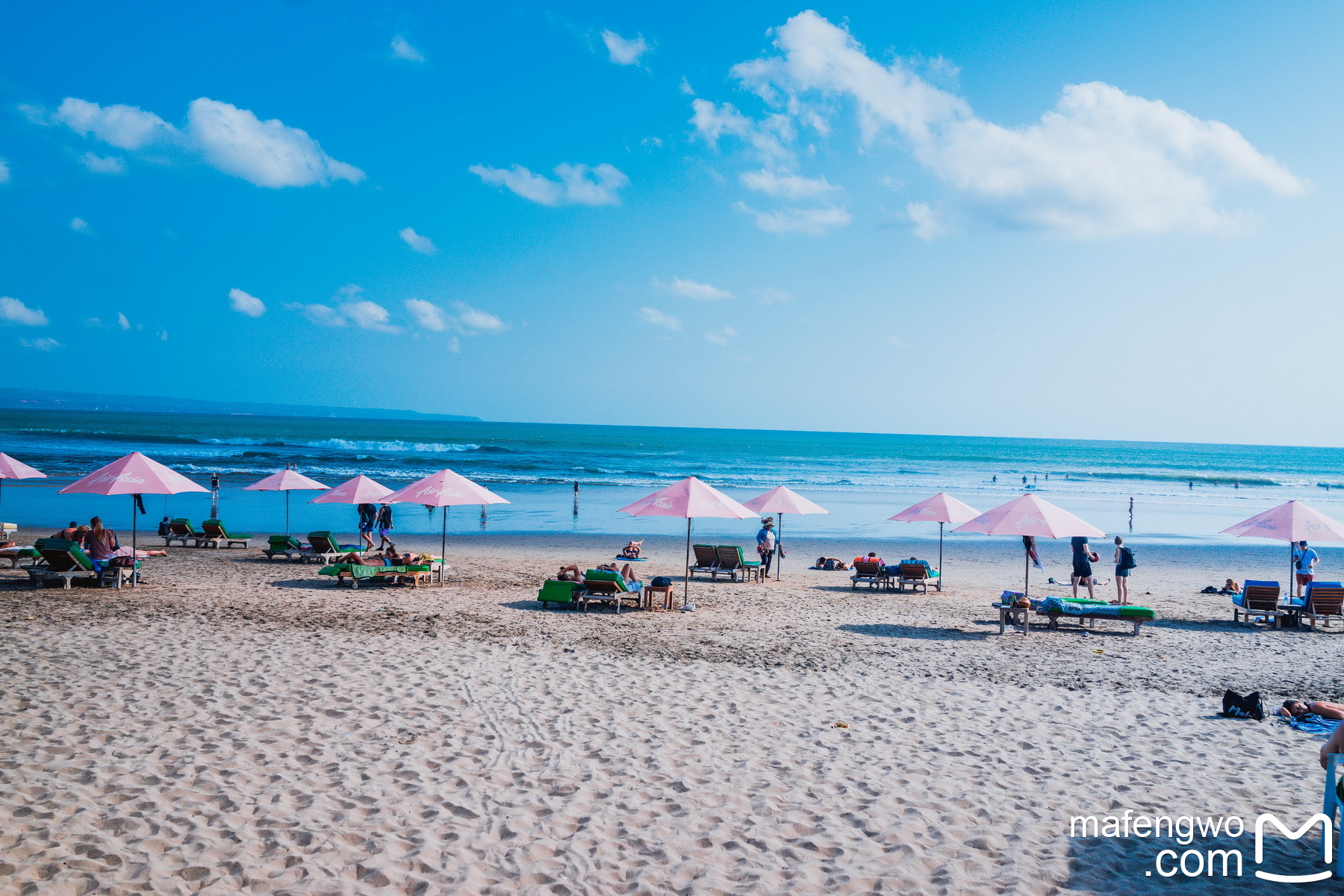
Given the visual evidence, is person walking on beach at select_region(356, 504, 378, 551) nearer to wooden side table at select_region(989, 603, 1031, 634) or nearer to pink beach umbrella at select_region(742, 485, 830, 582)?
pink beach umbrella at select_region(742, 485, 830, 582)

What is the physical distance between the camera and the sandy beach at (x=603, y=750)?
450cm

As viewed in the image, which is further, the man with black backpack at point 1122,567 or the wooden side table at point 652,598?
the man with black backpack at point 1122,567

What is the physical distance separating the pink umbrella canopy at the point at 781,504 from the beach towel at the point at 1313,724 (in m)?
8.86

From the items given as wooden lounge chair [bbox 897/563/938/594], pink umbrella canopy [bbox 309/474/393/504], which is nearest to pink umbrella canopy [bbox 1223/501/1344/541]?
wooden lounge chair [bbox 897/563/938/594]

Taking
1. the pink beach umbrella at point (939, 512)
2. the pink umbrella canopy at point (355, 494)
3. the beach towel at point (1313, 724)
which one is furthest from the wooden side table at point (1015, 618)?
the pink umbrella canopy at point (355, 494)

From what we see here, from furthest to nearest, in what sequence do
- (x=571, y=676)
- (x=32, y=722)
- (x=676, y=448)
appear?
(x=676, y=448)
(x=571, y=676)
(x=32, y=722)

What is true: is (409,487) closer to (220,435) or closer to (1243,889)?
(1243,889)

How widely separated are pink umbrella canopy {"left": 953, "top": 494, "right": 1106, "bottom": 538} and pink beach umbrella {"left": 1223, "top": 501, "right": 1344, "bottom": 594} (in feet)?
8.56

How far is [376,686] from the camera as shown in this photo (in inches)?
302

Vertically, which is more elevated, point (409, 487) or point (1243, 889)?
point (409, 487)

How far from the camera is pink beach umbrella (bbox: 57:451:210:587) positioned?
12.5 metres

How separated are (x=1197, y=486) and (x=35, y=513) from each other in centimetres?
6459

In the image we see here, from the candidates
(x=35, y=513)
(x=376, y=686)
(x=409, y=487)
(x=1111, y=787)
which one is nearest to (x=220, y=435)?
(x=35, y=513)

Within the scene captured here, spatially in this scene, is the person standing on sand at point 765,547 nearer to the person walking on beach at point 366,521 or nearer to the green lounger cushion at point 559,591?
the green lounger cushion at point 559,591
